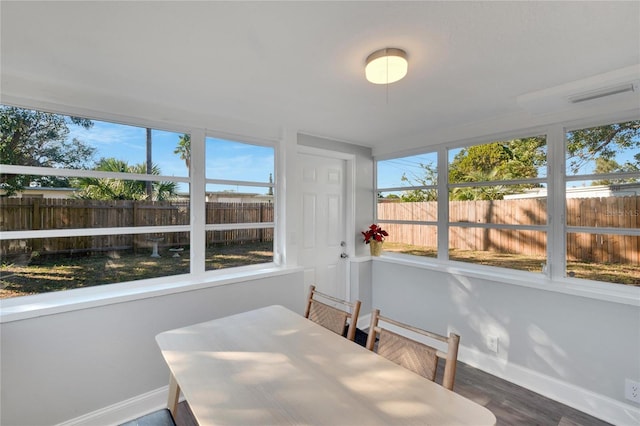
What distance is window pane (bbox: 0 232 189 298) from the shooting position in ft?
6.23

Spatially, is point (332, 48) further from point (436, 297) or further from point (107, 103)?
point (436, 297)

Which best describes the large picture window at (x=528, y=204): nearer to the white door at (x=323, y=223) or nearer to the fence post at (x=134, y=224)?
the white door at (x=323, y=223)

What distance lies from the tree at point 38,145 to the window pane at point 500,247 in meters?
3.37

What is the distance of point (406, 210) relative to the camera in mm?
3545

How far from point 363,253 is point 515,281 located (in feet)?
5.44

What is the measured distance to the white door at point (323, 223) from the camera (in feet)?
10.8

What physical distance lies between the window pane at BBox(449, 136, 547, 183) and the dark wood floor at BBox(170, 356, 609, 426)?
1731 mm

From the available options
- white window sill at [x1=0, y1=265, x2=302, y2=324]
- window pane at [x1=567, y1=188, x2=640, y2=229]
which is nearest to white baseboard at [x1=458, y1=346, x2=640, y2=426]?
window pane at [x1=567, y1=188, x2=640, y2=229]

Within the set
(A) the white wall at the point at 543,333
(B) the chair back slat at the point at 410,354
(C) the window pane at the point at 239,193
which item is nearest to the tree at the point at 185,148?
(C) the window pane at the point at 239,193

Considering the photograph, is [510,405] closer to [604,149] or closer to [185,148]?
[604,149]

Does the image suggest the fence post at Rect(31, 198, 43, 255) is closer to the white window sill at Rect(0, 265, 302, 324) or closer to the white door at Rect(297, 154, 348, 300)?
the white window sill at Rect(0, 265, 302, 324)

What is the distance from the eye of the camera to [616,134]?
2168mm

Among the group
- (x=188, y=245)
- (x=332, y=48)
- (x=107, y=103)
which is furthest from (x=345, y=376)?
(x=107, y=103)

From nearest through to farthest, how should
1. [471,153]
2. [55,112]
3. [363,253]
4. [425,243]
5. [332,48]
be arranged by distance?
[332,48]
[55,112]
[471,153]
[425,243]
[363,253]
